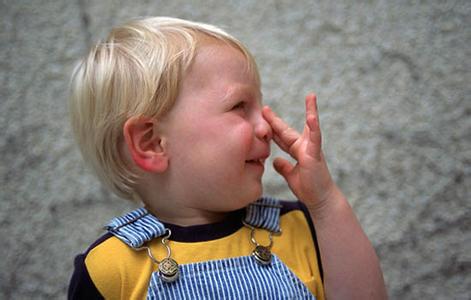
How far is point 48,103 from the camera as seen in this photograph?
117 centimetres

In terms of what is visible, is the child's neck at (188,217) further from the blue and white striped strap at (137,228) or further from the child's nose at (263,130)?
the child's nose at (263,130)

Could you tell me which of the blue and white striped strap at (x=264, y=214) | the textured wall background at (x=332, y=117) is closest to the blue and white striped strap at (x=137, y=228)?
the blue and white striped strap at (x=264, y=214)

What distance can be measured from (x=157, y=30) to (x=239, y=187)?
0.96 feet

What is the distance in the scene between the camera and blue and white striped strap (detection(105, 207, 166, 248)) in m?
0.76

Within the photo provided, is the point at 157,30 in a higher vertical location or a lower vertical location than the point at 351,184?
higher

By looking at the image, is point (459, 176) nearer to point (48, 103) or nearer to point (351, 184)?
point (351, 184)

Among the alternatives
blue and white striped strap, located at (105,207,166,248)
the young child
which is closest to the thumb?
the young child

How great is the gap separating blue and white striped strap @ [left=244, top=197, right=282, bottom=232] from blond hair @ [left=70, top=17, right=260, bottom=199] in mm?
204

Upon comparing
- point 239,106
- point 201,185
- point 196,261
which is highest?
point 239,106

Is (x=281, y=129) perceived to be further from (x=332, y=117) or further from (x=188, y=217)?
(x=332, y=117)

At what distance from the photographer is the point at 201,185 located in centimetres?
79

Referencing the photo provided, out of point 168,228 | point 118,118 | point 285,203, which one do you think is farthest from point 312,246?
point 118,118

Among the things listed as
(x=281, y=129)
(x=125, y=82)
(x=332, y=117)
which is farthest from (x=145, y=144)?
(x=332, y=117)

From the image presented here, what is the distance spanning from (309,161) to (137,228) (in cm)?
29
